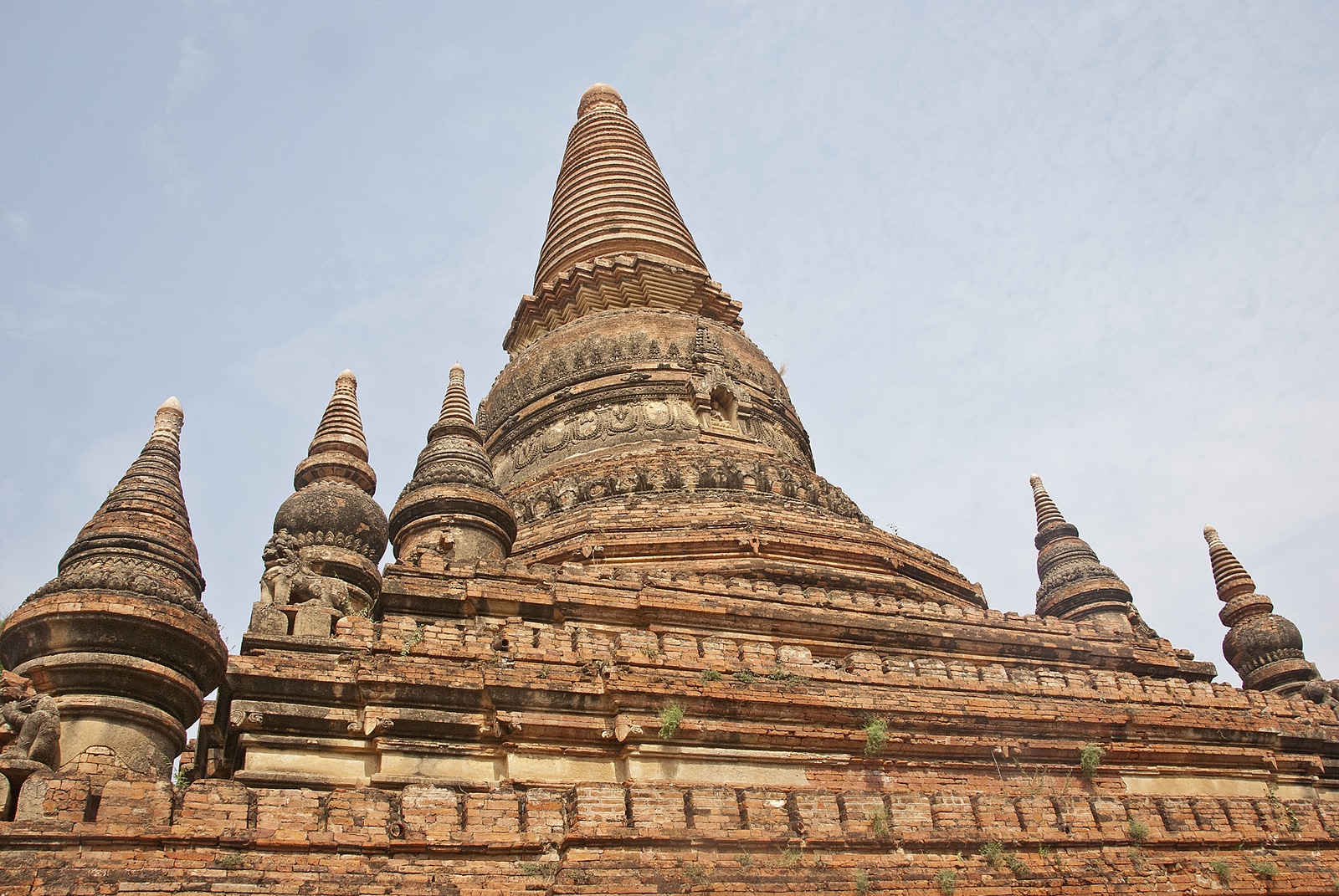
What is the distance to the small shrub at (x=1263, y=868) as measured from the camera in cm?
1066

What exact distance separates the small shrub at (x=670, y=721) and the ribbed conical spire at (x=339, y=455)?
17.5ft

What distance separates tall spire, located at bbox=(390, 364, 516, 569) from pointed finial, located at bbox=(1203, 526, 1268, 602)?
12.5m

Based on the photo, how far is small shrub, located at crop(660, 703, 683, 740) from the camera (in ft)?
33.6

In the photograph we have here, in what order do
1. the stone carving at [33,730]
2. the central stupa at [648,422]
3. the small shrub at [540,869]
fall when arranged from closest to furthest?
1. the stone carving at [33,730]
2. the small shrub at [540,869]
3. the central stupa at [648,422]

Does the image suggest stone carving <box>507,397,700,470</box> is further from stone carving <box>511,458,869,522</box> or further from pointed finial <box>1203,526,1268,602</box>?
pointed finial <box>1203,526,1268,602</box>

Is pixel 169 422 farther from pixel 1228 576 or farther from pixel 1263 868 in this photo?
pixel 1228 576

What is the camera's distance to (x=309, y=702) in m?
9.88

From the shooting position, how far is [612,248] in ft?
79.1

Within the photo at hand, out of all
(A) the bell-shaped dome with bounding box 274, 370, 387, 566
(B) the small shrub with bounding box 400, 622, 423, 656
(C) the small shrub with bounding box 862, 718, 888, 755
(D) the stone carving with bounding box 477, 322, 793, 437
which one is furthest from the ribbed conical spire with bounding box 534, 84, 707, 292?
(C) the small shrub with bounding box 862, 718, 888, 755

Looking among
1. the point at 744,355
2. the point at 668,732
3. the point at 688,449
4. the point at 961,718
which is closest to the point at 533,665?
the point at 668,732

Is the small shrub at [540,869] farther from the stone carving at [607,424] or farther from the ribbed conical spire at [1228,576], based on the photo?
the ribbed conical spire at [1228,576]

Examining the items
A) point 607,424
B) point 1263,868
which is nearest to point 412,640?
point 1263,868

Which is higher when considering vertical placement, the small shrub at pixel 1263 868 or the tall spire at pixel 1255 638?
the tall spire at pixel 1255 638

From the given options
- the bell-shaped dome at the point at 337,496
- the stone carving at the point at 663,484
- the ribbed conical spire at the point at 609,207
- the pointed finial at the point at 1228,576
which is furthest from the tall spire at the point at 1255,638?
the bell-shaped dome at the point at 337,496
